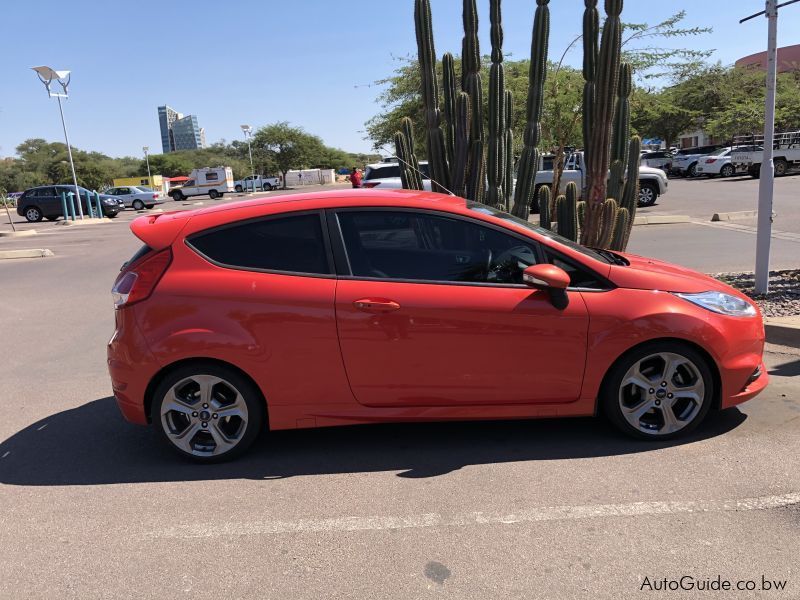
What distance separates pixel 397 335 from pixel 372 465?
814 millimetres

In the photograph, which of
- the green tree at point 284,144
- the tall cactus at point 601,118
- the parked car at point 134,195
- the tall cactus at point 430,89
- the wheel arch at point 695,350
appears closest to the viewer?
the wheel arch at point 695,350

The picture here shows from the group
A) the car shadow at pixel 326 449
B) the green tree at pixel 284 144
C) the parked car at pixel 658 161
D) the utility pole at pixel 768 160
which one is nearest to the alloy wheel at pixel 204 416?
the car shadow at pixel 326 449

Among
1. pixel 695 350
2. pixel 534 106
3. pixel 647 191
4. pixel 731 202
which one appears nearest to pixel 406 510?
pixel 695 350

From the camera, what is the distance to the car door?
11.9 feet

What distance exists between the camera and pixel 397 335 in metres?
3.64

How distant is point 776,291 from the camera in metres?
7.17

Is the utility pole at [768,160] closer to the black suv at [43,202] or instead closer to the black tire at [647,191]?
the black tire at [647,191]

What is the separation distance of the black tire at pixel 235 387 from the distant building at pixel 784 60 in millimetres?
49896

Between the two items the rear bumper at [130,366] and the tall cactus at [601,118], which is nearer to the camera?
the rear bumper at [130,366]

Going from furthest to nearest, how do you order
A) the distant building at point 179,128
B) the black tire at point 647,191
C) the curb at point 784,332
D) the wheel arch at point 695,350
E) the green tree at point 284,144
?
the distant building at point 179,128, the green tree at point 284,144, the black tire at point 647,191, the curb at point 784,332, the wheel arch at point 695,350

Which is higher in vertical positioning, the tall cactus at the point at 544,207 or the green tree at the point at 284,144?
the green tree at the point at 284,144

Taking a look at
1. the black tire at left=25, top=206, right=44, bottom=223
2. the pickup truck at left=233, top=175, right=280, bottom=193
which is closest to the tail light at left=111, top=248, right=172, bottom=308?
the black tire at left=25, top=206, right=44, bottom=223

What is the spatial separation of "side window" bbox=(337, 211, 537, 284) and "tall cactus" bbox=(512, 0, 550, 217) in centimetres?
391

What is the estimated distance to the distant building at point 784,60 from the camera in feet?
148
